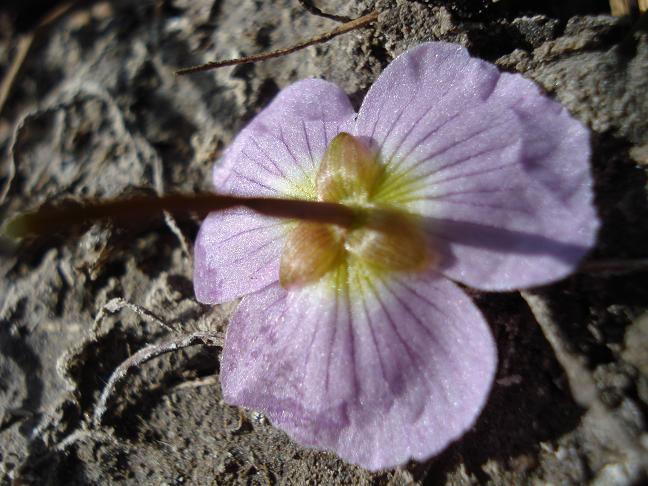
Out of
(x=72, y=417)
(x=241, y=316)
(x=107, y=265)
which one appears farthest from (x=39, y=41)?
(x=241, y=316)

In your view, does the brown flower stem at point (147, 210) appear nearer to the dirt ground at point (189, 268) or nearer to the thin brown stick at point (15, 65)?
the dirt ground at point (189, 268)

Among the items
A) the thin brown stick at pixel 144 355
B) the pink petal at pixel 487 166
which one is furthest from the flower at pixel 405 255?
the thin brown stick at pixel 144 355

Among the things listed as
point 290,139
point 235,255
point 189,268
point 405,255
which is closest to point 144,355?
point 189,268

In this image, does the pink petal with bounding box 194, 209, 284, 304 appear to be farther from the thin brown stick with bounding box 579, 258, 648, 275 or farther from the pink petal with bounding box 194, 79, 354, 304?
the thin brown stick with bounding box 579, 258, 648, 275

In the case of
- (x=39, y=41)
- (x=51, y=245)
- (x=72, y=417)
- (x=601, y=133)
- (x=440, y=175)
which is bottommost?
(x=72, y=417)

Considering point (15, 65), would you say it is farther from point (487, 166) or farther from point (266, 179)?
point (487, 166)

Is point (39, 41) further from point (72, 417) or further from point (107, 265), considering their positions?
point (72, 417)
